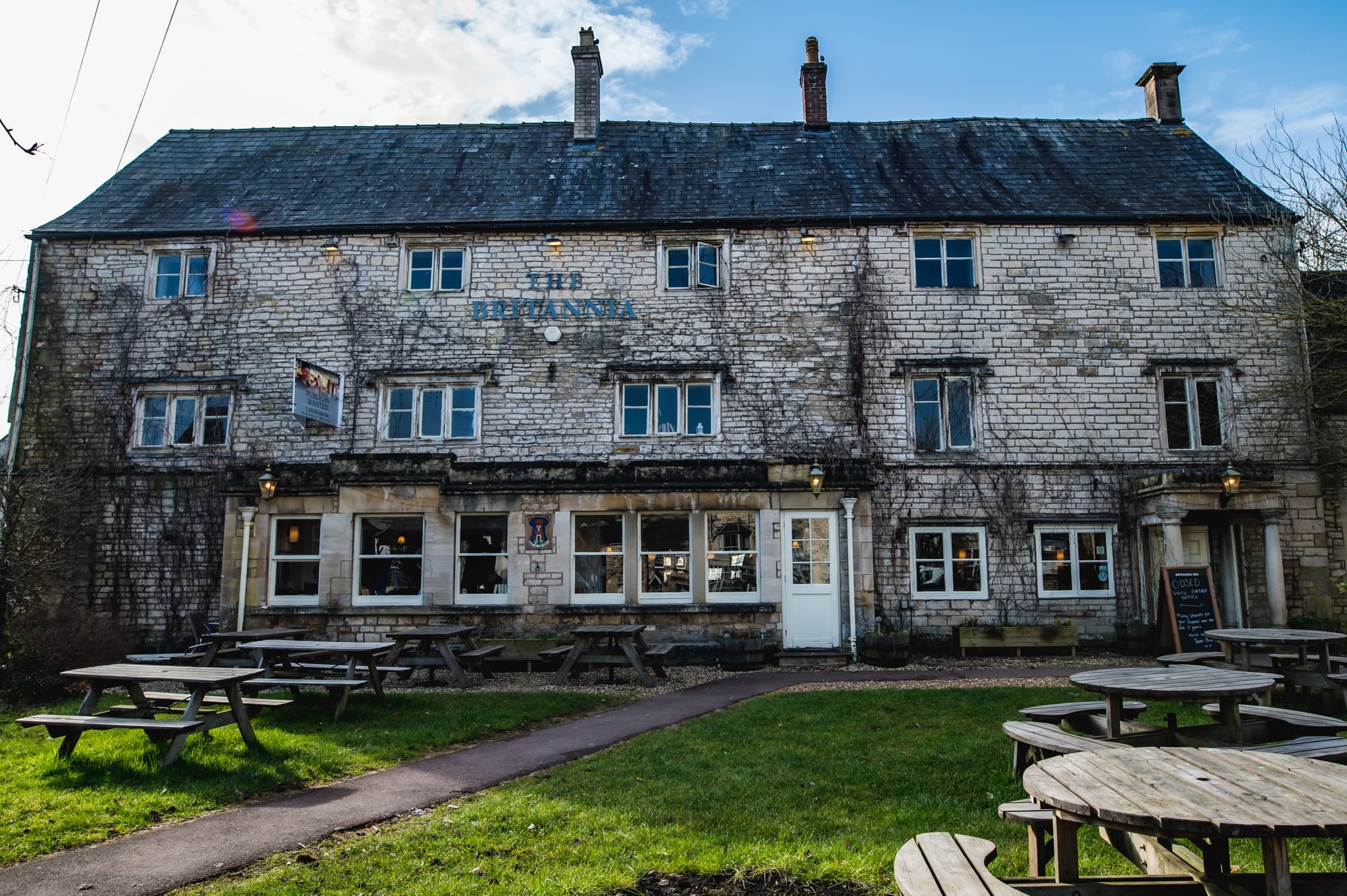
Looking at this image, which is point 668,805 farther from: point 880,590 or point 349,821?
point 880,590

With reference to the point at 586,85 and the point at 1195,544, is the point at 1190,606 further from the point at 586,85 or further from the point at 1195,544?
the point at 586,85

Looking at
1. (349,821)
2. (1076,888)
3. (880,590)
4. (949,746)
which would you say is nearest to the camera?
(1076,888)

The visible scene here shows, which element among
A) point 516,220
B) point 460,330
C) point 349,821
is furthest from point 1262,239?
point 349,821

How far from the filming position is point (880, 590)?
16.7 meters

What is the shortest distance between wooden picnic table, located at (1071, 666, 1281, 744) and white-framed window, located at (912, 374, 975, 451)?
36.7 feet

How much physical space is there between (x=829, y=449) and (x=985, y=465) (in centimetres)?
309

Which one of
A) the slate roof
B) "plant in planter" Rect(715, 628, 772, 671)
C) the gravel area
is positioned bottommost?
the gravel area

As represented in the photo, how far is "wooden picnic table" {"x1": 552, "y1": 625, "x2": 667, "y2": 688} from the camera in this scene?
12.3 metres

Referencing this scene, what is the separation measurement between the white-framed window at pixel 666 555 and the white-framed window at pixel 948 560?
14.9 feet

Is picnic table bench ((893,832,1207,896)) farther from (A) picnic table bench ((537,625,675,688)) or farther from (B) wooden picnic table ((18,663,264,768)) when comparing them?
(A) picnic table bench ((537,625,675,688))

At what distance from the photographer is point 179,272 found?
1839cm

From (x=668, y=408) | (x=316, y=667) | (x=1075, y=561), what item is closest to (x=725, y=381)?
(x=668, y=408)

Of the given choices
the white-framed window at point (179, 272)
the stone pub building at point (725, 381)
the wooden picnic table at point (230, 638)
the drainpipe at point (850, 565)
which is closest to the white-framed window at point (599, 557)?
the stone pub building at point (725, 381)

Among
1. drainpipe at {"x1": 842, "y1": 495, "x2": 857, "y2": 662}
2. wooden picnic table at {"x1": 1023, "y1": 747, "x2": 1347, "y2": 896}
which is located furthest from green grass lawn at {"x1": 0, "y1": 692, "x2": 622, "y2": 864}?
drainpipe at {"x1": 842, "y1": 495, "x2": 857, "y2": 662}
